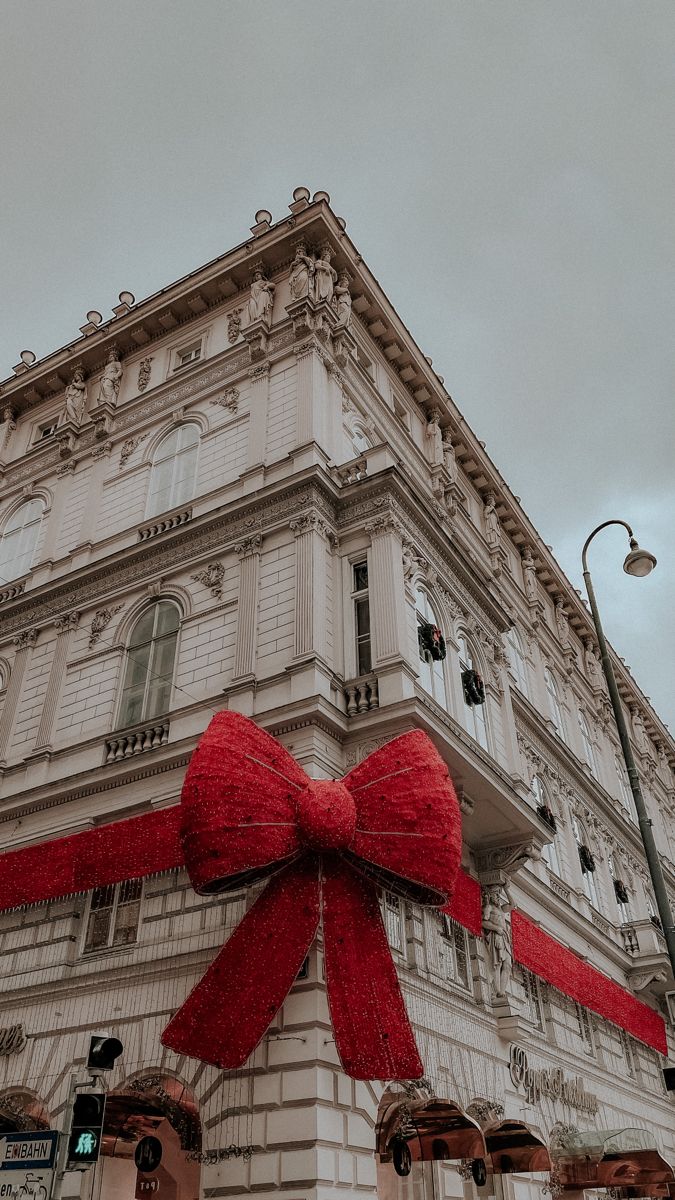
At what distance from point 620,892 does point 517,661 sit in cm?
889

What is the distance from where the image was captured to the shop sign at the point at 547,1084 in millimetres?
17859

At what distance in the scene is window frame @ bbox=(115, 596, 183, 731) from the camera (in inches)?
739

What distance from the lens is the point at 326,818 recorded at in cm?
1312

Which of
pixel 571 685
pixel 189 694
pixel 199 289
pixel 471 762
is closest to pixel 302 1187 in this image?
pixel 471 762

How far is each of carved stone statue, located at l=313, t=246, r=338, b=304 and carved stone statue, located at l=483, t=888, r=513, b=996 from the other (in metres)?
15.6

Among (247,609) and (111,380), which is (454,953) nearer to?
(247,609)

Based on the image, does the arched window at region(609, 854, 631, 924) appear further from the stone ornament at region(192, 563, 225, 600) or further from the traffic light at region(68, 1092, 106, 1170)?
the traffic light at region(68, 1092, 106, 1170)

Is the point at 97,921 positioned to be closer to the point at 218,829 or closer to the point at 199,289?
the point at 218,829

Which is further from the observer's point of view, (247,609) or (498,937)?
(247,609)

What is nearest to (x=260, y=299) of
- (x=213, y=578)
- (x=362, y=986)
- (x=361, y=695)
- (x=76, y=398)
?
(x=76, y=398)

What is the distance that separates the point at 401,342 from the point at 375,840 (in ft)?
62.6

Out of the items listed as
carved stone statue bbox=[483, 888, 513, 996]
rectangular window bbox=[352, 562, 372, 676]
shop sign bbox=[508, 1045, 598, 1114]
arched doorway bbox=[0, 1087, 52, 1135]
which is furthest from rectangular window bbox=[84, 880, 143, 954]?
shop sign bbox=[508, 1045, 598, 1114]

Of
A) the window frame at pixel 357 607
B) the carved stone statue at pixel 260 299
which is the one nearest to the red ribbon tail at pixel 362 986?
the window frame at pixel 357 607

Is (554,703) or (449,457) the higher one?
(449,457)
